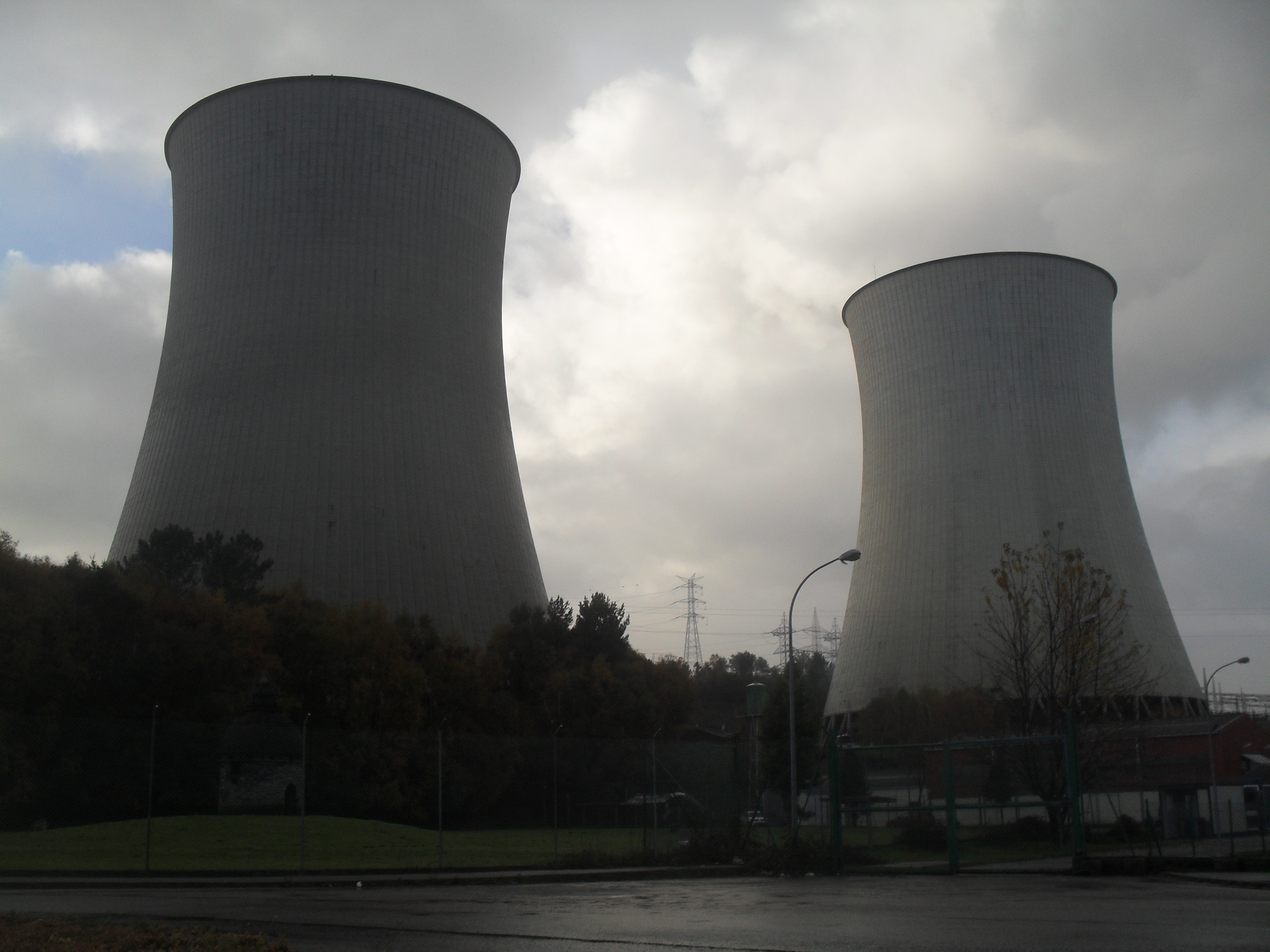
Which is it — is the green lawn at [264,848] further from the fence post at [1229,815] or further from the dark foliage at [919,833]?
the fence post at [1229,815]

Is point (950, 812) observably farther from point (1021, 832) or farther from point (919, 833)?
point (1021, 832)

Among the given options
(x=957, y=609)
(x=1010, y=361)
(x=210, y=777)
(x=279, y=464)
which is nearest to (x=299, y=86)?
(x=279, y=464)

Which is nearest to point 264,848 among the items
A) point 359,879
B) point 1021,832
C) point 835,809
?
point 359,879

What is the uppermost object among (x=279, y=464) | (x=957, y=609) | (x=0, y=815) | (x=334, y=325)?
(x=334, y=325)

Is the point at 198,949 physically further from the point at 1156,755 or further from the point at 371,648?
the point at 371,648

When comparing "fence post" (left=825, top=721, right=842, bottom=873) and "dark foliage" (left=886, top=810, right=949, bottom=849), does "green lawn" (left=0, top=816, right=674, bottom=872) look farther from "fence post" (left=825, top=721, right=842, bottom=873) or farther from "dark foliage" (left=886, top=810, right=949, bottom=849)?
"dark foliage" (left=886, top=810, right=949, bottom=849)

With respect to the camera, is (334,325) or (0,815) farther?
(334,325)

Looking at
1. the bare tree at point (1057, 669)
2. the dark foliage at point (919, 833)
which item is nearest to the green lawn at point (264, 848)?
the dark foliage at point (919, 833)

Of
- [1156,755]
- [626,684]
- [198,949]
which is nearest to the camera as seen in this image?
[198,949]

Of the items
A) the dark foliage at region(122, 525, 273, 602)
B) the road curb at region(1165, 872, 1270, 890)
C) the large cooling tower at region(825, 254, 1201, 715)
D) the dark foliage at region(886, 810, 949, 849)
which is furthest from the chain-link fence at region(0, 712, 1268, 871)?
the large cooling tower at region(825, 254, 1201, 715)
